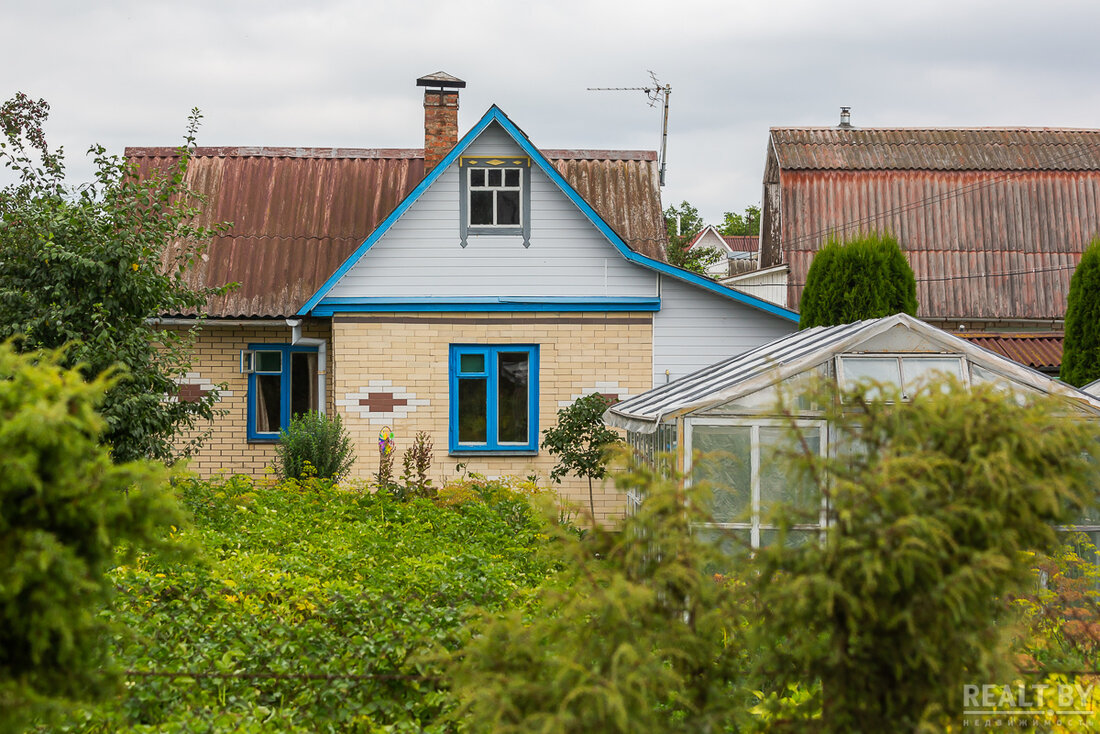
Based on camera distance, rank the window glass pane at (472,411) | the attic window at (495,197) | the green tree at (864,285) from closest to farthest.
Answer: the green tree at (864,285), the attic window at (495,197), the window glass pane at (472,411)

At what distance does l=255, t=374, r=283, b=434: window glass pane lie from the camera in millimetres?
15461

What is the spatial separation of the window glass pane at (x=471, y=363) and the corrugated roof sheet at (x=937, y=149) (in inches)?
514

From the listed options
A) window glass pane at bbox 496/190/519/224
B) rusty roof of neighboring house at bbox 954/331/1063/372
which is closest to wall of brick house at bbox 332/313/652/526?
window glass pane at bbox 496/190/519/224

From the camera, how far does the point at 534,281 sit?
14.4 meters

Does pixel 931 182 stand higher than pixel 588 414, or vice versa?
pixel 931 182

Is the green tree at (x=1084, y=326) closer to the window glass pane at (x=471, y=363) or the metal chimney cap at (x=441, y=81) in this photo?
the window glass pane at (x=471, y=363)

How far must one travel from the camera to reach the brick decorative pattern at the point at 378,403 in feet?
46.9

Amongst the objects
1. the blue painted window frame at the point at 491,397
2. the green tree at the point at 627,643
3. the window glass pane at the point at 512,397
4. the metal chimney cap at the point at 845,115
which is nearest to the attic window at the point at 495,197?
the blue painted window frame at the point at 491,397

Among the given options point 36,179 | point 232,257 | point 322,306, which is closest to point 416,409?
point 322,306

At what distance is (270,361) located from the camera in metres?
15.6

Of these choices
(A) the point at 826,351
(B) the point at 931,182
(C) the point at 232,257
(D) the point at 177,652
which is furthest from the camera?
(B) the point at 931,182

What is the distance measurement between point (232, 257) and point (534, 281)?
4955 millimetres

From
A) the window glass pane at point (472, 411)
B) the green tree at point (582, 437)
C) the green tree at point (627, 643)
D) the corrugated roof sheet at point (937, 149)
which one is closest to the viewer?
the green tree at point (627, 643)

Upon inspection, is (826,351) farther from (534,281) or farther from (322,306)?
(322,306)
